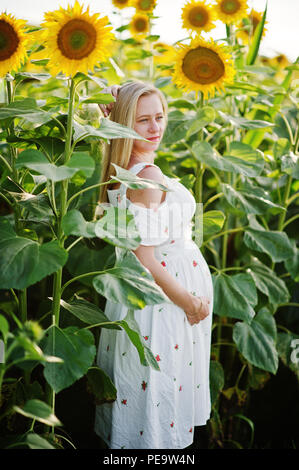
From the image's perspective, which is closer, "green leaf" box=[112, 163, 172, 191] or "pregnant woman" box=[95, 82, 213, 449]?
"green leaf" box=[112, 163, 172, 191]

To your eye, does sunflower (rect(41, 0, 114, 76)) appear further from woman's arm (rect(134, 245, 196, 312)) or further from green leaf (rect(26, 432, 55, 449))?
green leaf (rect(26, 432, 55, 449))

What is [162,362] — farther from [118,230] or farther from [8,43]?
[8,43]

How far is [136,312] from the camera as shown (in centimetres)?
150

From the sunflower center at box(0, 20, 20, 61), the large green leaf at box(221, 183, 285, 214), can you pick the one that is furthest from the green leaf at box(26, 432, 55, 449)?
the large green leaf at box(221, 183, 285, 214)

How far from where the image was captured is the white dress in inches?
58.5

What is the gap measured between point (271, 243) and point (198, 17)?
86cm

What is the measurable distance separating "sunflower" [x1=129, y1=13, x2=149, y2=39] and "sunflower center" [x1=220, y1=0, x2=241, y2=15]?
0.40 m

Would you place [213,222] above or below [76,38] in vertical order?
below

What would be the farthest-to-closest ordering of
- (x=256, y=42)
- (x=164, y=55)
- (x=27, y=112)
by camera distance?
(x=164, y=55) → (x=256, y=42) → (x=27, y=112)

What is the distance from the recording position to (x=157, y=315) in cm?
150

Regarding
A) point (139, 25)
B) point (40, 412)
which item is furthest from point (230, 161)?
point (40, 412)

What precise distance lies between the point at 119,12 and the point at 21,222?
1.21 metres
